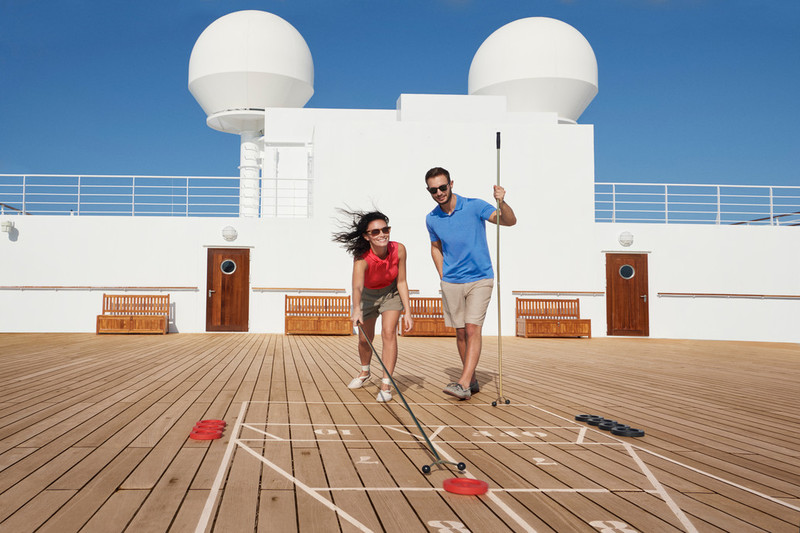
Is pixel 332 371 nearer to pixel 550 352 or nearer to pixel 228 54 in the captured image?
pixel 550 352

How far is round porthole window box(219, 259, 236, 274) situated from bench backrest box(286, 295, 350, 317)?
1555 millimetres

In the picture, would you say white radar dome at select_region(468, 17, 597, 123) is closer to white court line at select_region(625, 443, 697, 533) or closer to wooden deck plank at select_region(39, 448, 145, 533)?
white court line at select_region(625, 443, 697, 533)

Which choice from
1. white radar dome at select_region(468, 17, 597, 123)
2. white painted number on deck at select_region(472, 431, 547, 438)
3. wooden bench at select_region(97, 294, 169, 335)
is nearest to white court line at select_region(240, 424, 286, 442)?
white painted number on deck at select_region(472, 431, 547, 438)

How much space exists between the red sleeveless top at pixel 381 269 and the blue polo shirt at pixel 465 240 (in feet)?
1.23

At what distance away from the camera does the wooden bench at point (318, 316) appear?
35.6ft

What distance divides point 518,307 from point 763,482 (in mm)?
9530

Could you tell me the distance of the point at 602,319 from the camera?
39.1ft

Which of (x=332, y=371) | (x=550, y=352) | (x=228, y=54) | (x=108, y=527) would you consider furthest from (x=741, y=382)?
(x=228, y=54)

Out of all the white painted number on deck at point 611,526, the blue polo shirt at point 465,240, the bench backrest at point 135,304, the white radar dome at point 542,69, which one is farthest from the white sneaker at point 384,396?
the white radar dome at point 542,69

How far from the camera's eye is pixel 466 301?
3.97 meters

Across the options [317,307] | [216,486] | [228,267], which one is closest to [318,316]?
[317,307]

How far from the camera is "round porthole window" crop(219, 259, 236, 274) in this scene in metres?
11.7

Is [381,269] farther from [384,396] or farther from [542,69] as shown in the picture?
[542,69]

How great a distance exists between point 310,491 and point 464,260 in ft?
7.61
